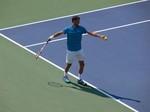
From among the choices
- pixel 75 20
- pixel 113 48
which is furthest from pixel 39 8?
pixel 75 20

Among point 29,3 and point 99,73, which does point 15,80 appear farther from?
point 29,3

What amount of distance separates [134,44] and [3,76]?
5061mm

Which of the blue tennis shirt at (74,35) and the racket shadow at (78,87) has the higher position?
the blue tennis shirt at (74,35)

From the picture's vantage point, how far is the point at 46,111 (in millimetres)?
13312

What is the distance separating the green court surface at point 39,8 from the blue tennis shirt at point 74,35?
526 cm

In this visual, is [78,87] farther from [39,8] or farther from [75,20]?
[39,8]

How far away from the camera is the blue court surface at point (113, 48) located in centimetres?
1476

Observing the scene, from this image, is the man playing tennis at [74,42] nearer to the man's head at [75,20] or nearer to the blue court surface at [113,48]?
the man's head at [75,20]

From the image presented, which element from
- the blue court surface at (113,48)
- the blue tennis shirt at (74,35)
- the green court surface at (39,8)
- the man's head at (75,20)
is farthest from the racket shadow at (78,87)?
the green court surface at (39,8)

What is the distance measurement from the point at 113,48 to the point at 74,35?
313 centimetres

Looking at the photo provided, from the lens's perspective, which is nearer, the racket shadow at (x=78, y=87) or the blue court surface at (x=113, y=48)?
the racket shadow at (x=78, y=87)

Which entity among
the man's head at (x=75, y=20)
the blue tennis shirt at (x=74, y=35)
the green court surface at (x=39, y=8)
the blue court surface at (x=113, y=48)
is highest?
the man's head at (x=75, y=20)

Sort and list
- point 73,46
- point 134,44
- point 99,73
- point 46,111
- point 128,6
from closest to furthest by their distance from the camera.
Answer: point 46,111, point 73,46, point 99,73, point 134,44, point 128,6

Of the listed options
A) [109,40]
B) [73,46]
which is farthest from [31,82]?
[109,40]
